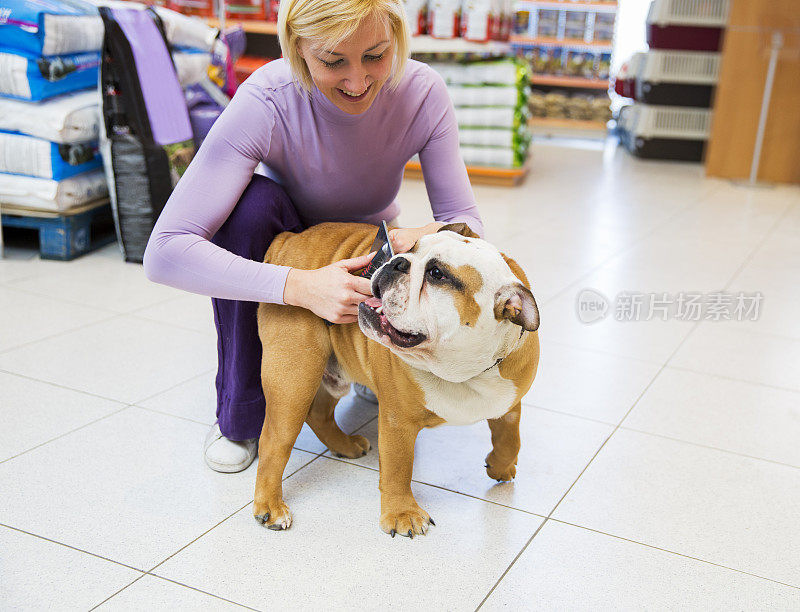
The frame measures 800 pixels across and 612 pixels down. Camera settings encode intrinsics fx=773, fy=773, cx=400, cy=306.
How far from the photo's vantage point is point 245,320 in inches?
59.2

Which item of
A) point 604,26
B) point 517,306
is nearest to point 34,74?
point 517,306

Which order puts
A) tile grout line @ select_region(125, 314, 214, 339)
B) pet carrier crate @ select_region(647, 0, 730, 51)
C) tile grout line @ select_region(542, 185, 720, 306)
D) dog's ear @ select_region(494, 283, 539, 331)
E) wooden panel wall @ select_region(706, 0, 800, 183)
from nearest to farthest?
dog's ear @ select_region(494, 283, 539, 331)
tile grout line @ select_region(125, 314, 214, 339)
tile grout line @ select_region(542, 185, 720, 306)
wooden panel wall @ select_region(706, 0, 800, 183)
pet carrier crate @ select_region(647, 0, 730, 51)

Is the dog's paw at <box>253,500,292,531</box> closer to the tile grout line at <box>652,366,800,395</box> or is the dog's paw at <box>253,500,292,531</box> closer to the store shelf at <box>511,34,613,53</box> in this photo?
the tile grout line at <box>652,366,800,395</box>

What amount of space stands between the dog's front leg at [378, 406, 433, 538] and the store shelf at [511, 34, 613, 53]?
251 inches

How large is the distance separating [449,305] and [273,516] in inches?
20.9

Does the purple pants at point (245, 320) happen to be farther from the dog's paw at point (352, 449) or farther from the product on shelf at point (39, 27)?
the product on shelf at point (39, 27)

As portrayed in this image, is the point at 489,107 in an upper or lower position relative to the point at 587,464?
upper

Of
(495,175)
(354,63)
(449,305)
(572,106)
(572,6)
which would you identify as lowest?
(495,175)

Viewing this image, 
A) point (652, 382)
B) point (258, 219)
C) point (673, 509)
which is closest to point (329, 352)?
point (258, 219)

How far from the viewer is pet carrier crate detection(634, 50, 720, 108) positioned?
221 inches

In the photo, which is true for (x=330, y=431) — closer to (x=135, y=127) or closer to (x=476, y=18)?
(x=135, y=127)

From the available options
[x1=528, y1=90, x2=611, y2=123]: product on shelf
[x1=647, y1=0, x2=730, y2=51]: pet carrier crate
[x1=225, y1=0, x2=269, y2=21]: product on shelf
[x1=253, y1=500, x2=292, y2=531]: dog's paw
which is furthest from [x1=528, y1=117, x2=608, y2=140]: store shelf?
[x1=253, y1=500, x2=292, y2=531]: dog's paw

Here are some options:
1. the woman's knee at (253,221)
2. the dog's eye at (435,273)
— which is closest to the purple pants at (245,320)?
the woman's knee at (253,221)

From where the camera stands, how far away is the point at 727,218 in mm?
4105
